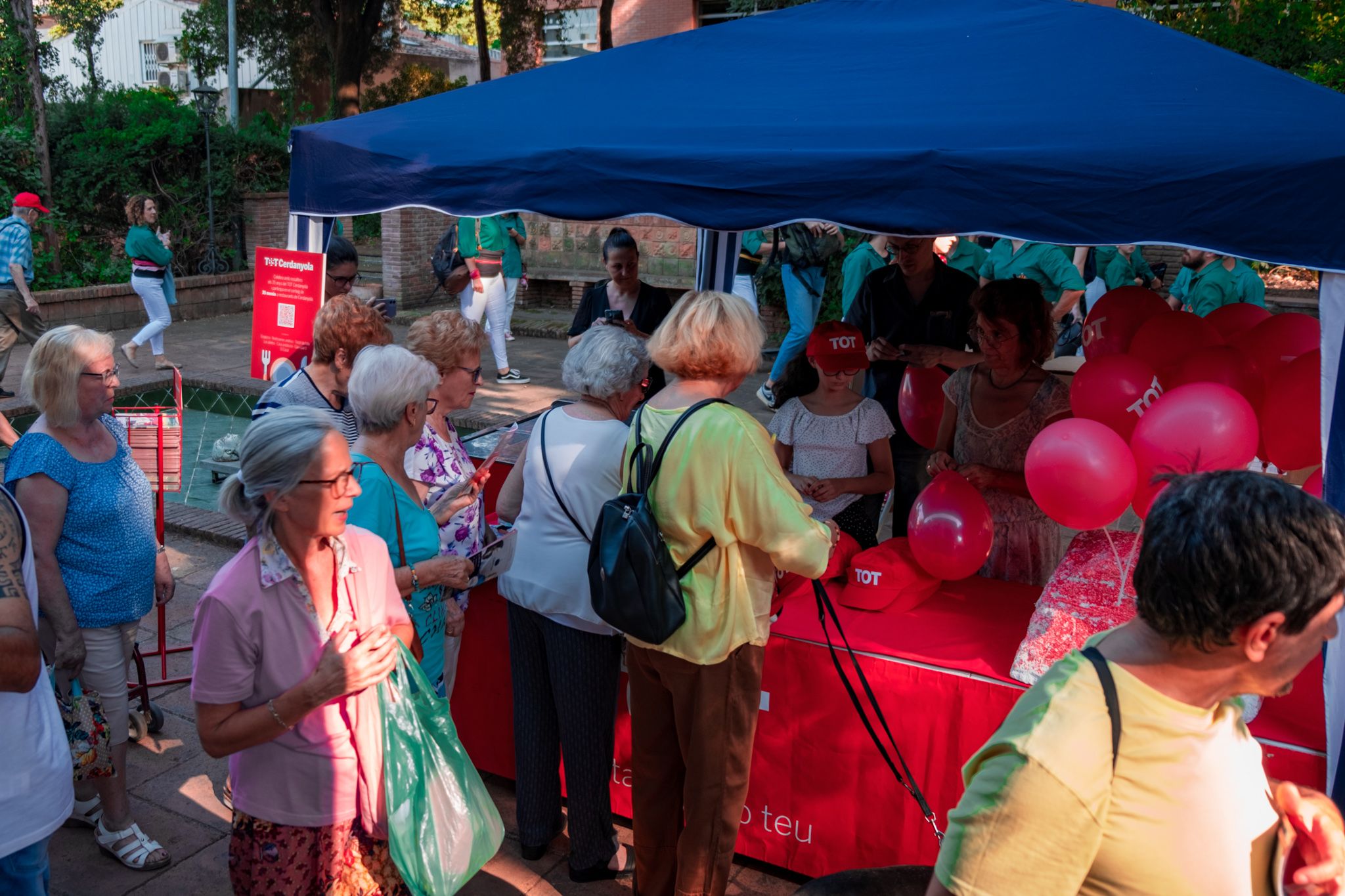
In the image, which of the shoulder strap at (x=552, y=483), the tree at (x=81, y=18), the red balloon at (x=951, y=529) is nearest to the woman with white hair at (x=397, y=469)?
the shoulder strap at (x=552, y=483)

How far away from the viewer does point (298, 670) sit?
2143mm

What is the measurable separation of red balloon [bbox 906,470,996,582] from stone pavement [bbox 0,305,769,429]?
5863mm

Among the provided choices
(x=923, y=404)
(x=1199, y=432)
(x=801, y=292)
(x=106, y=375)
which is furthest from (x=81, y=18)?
(x=1199, y=432)

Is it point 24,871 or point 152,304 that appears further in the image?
point 152,304

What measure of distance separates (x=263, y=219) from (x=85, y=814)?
15026 millimetres

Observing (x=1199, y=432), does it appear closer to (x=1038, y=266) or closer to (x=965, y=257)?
(x=965, y=257)

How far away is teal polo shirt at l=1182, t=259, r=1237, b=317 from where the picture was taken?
8.51 metres

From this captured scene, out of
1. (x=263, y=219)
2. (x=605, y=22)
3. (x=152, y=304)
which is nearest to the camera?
(x=152, y=304)

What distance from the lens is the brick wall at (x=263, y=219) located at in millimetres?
16766

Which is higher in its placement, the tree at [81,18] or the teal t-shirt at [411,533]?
the tree at [81,18]

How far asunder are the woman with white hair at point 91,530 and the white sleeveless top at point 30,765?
946 millimetres

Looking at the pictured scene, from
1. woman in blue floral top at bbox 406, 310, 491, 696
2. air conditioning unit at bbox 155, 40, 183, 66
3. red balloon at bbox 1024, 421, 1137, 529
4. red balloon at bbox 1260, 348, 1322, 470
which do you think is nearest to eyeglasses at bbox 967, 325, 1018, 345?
red balloon at bbox 1024, 421, 1137, 529

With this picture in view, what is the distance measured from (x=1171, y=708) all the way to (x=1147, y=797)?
12cm

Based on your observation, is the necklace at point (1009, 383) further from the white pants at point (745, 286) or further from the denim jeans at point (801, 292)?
the white pants at point (745, 286)
